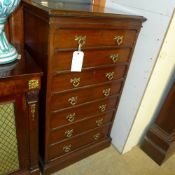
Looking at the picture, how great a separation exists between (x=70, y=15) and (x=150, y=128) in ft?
4.10

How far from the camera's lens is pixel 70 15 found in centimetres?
90

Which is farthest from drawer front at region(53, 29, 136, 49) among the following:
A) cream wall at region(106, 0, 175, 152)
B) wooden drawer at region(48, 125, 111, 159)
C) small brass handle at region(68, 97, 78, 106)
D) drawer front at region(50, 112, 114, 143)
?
wooden drawer at region(48, 125, 111, 159)

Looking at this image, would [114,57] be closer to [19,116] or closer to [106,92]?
[106,92]

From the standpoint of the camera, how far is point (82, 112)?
1.34 m

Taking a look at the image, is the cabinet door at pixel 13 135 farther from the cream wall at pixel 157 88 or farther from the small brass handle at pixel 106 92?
the cream wall at pixel 157 88

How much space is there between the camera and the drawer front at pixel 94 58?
39.9 inches

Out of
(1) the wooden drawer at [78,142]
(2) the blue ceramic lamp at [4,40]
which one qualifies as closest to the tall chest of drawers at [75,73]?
(1) the wooden drawer at [78,142]

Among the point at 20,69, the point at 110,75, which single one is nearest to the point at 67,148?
the point at 110,75

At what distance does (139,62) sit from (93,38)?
475 millimetres

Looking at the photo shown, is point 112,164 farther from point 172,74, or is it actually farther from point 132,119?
point 172,74

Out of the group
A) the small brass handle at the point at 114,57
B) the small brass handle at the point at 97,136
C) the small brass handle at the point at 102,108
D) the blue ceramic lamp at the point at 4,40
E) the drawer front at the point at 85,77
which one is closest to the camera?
the blue ceramic lamp at the point at 4,40

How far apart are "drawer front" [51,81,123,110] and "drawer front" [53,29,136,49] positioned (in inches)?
11.6

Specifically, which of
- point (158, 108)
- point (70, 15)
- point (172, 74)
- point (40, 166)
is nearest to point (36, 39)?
point (70, 15)

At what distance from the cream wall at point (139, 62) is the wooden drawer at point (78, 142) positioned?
16cm
